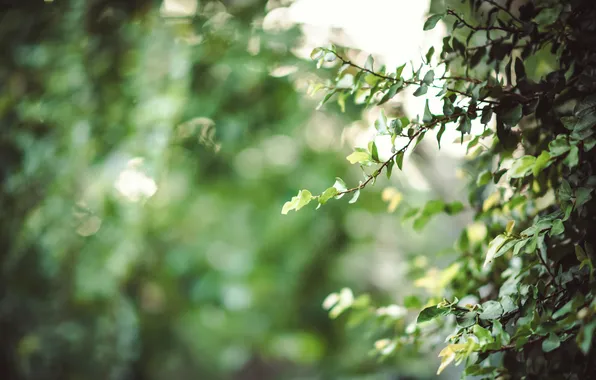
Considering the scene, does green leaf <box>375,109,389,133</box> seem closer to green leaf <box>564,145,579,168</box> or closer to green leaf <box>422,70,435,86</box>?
green leaf <box>422,70,435,86</box>

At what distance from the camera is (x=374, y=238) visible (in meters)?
3.28

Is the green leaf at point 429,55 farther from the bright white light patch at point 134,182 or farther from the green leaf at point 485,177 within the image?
the bright white light patch at point 134,182

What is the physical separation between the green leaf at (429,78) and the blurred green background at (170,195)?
1.07 feet

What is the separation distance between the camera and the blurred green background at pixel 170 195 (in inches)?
72.3

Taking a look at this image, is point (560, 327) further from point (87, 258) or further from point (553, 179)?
point (87, 258)

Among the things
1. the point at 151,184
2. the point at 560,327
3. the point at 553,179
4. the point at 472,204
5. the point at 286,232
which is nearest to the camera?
the point at 560,327

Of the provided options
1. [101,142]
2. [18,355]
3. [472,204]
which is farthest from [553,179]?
[18,355]

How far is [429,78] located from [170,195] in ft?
8.31

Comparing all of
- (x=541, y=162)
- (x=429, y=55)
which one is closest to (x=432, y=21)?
(x=429, y=55)

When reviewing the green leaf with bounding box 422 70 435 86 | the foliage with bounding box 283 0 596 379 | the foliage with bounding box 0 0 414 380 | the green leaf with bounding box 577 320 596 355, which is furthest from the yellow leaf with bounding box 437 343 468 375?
the foliage with bounding box 0 0 414 380

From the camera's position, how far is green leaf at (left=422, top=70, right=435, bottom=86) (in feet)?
2.01

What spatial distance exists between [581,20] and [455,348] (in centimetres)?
46

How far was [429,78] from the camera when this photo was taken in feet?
2.02

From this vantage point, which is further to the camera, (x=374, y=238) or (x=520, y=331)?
(x=374, y=238)
